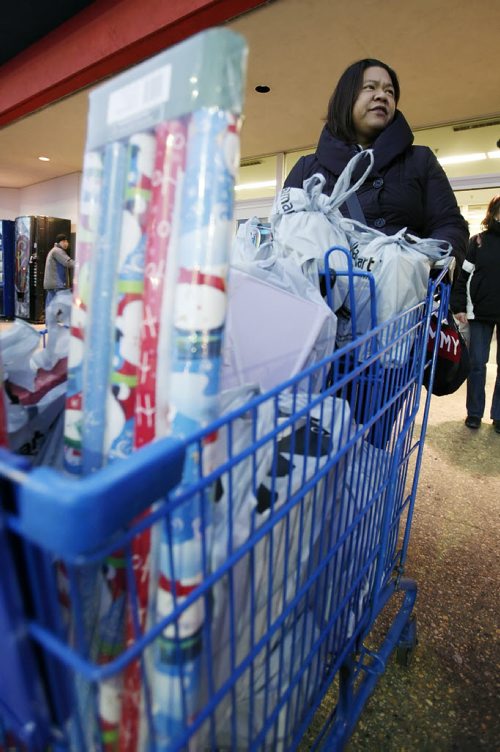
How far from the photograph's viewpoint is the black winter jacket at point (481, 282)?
10.00 feet

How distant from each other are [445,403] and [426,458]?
4.23 ft

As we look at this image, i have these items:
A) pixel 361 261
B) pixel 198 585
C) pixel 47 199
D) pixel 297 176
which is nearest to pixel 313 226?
pixel 361 261

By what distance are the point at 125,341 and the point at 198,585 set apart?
306 mm

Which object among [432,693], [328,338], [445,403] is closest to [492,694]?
[432,693]

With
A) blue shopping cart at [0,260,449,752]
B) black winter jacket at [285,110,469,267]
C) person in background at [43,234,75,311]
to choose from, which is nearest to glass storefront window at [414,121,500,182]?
black winter jacket at [285,110,469,267]

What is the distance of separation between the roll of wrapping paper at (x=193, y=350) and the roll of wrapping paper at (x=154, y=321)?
0.09 feet

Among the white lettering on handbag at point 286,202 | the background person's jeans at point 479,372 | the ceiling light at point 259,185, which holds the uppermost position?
the ceiling light at point 259,185

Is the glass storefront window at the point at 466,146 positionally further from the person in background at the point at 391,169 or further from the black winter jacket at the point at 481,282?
the person in background at the point at 391,169

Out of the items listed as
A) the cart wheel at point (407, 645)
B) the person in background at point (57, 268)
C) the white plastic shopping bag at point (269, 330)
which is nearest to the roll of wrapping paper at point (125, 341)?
the white plastic shopping bag at point (269, 330)

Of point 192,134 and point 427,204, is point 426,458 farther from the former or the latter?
point 192,134

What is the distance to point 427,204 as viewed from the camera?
1381mm

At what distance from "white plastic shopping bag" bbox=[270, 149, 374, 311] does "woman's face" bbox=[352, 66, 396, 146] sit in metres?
0.35

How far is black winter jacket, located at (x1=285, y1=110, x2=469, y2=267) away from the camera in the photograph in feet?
4.39

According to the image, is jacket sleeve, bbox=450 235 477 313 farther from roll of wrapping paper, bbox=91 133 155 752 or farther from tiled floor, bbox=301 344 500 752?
roll of wrapping paper, bbox=91 133 155 752
